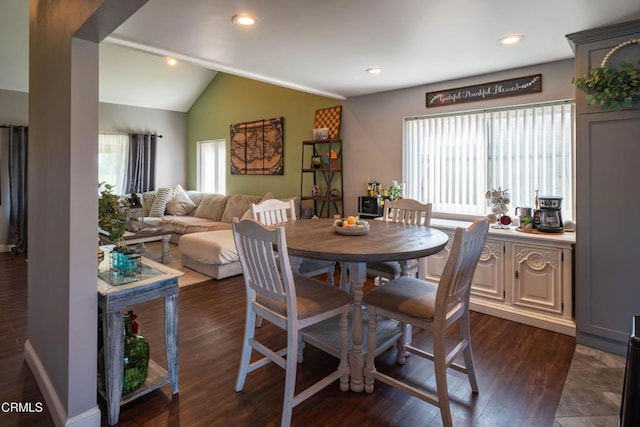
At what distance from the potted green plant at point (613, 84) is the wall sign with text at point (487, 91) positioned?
0.92 m

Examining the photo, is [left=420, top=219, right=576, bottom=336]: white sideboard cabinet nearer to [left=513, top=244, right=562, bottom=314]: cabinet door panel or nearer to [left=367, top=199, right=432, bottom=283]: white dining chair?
[left=513, top=244, right=562, bottom=314]: cabinet door panel

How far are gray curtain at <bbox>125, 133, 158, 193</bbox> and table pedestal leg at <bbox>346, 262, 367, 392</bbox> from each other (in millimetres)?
6081

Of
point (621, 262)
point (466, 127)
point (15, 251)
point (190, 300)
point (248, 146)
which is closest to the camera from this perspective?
point (621, 262)

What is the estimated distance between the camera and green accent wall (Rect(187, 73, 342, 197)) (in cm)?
545

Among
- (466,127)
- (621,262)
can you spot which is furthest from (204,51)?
(621,262)

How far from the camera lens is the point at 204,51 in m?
2.98

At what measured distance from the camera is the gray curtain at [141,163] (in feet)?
22.5

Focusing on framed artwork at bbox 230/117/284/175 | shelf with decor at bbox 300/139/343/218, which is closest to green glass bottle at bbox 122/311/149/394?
shelf with decor at bbox 300/139/343/218

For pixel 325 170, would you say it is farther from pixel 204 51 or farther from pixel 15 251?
pixel 15 251

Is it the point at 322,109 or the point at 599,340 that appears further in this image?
the point at 322,109

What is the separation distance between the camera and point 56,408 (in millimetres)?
1816

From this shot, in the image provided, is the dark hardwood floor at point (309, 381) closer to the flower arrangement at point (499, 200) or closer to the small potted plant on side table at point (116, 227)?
the small potted plant on side table at point (116, 227)

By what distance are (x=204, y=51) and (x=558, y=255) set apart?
10.7 feet

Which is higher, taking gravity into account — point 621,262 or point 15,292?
point 621,262
